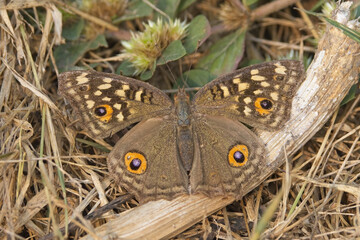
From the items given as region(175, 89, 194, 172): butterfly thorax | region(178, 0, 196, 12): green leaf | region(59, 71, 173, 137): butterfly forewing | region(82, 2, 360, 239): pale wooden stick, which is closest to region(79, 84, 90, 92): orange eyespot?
region(59, 71, 173, 137): butterfly forewing

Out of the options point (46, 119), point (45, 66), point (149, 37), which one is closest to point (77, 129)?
point (46, 119)

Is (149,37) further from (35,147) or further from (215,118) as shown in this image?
(35,147)

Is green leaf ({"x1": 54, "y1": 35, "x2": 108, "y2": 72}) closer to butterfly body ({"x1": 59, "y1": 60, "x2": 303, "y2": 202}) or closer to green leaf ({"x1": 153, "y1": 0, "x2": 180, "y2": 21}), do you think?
green leaf ({"x1": 153, "y1": 0, "x2": 180, "y2": 21})

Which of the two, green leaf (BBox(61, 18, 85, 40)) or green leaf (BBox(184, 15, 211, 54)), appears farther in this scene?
green leaf (BBox(61, 18, 85, 40))

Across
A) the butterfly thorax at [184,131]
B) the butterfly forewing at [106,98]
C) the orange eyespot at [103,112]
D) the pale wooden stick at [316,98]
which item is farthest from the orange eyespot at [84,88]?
the pale wooden stick at [316,98]

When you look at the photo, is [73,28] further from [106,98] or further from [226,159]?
[226,159]

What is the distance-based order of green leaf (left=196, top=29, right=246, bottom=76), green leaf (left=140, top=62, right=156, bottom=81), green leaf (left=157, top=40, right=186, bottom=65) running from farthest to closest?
green leaf (left=196, top=29, right=246, bottom=76) < green leaf (left=140, top=62, right=156, bottom=81) < green leaf (left=157, top=40, right=186, bottom=65)
